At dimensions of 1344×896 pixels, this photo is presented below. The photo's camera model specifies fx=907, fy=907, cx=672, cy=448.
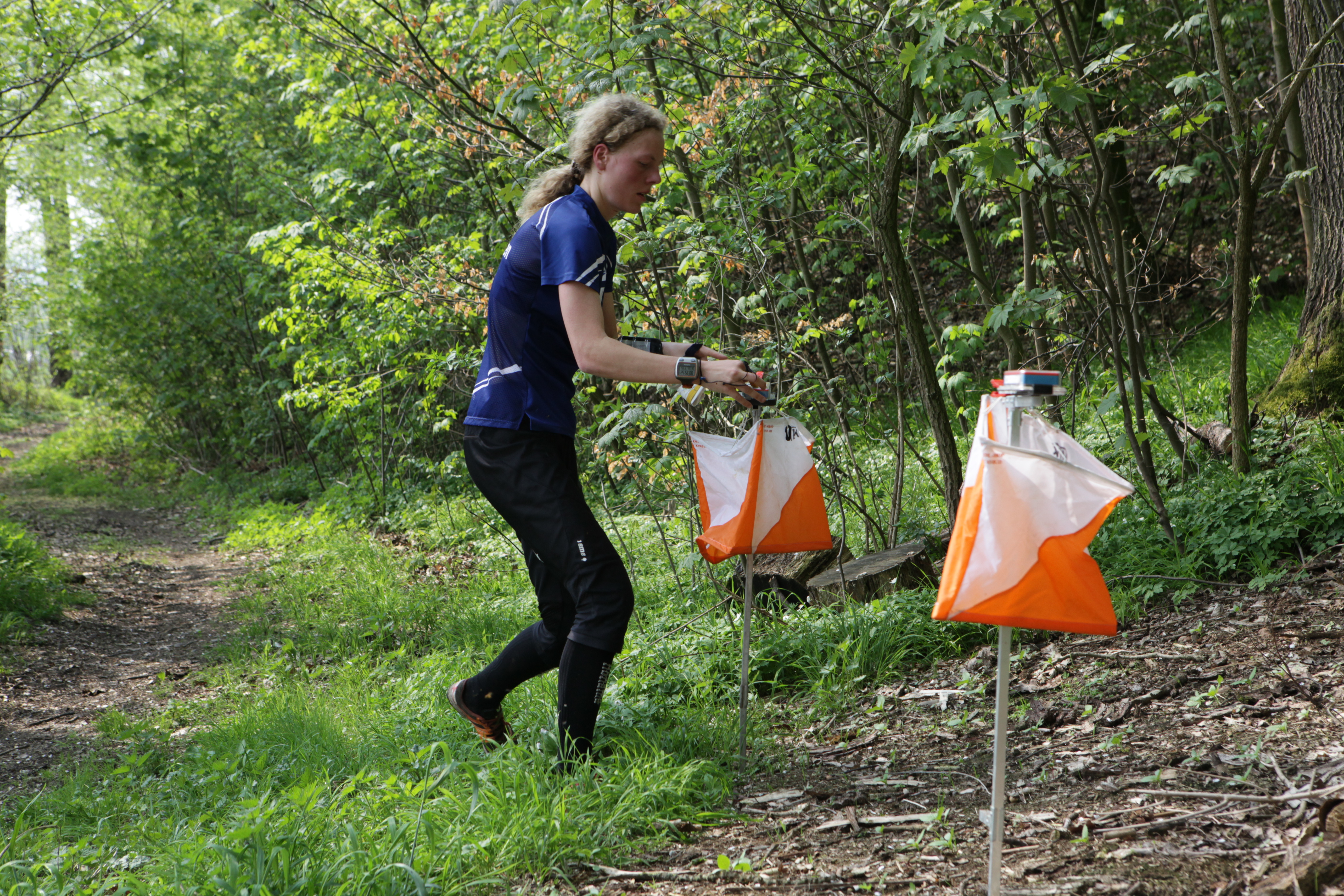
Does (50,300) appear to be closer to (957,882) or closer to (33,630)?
(33,630)

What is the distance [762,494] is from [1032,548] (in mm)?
1225

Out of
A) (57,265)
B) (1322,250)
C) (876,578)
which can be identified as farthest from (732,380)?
(57,265)

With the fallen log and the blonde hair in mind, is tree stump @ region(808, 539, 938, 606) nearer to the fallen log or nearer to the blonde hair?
the blonde hair

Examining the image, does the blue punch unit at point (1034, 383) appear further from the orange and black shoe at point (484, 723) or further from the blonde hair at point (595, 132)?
the orange and black shoe at point (484, 723)

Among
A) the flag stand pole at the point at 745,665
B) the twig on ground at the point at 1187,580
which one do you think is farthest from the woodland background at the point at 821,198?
the flag stand pole at the point at 745,665

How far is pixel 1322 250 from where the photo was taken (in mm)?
4594

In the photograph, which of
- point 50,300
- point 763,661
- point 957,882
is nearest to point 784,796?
point 957,882

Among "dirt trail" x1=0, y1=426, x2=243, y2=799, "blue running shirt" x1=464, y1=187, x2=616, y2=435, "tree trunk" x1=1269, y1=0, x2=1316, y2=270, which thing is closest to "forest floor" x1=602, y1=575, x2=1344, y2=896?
"blue running shirt" x1=464, y1=187, x2=616, y2=435

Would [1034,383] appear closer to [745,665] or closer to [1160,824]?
[1160,824]

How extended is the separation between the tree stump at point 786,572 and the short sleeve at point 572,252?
2.03 m

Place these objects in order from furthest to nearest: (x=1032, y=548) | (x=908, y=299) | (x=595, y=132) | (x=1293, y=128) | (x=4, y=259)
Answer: (x=4, y=259), (x=1293, y=128), (x=908, y=299), (x=595, y=132), (x=1032, y=548)

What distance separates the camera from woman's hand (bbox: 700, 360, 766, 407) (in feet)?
7.93

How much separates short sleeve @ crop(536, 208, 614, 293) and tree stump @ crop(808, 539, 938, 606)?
196 cm

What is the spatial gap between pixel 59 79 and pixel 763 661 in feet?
23.0
